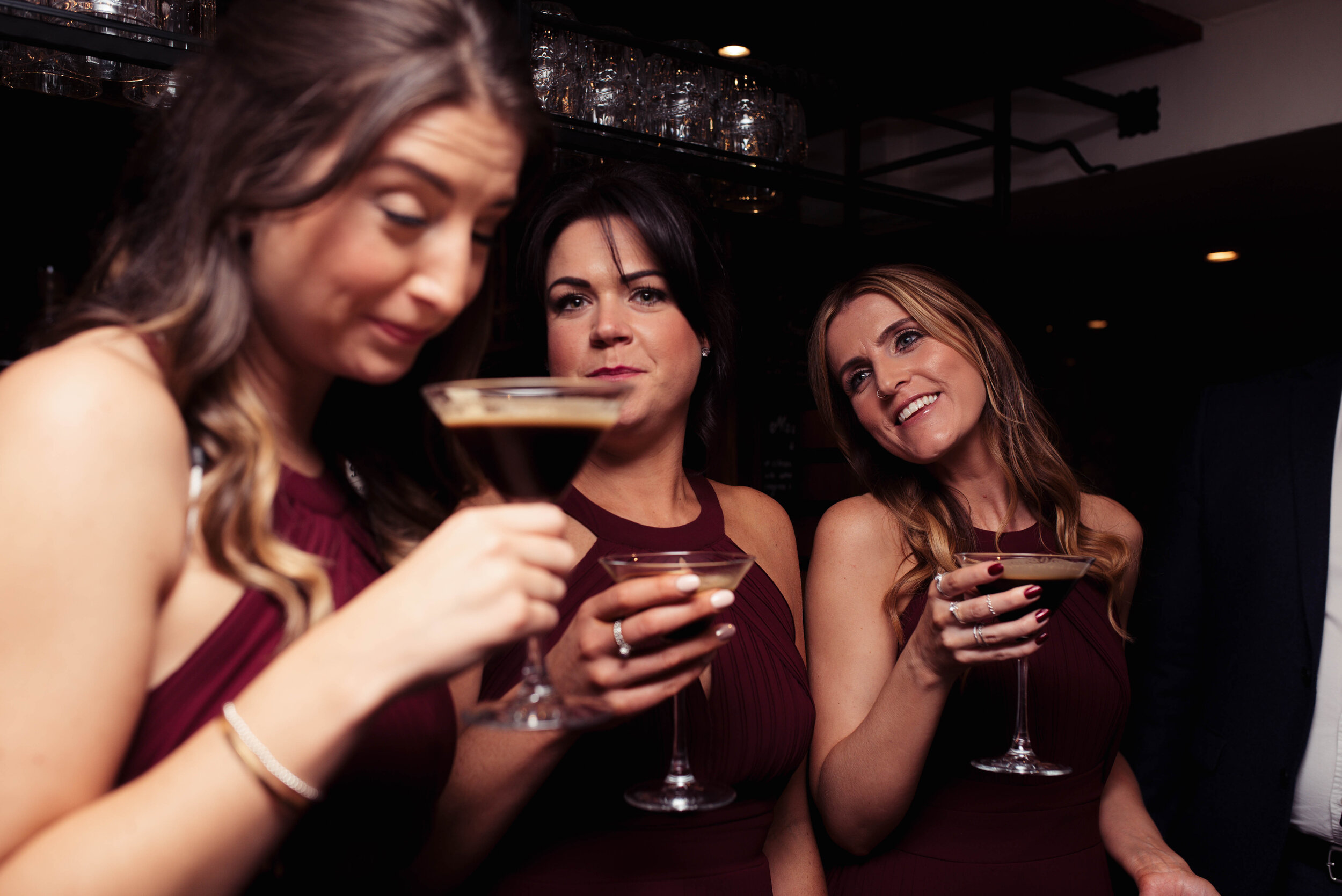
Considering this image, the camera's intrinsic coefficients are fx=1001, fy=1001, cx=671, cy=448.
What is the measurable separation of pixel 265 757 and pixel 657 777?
1.02 metres

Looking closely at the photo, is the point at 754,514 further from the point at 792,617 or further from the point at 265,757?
the point at 265,757

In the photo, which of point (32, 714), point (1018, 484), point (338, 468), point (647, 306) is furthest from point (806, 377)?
point (32, 714)

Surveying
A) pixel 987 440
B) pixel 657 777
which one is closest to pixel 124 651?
pixel 657 777

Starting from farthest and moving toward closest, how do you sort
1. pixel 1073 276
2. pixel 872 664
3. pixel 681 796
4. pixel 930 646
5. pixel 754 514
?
pixel 1073 276, pixel 754 514, pixel 872 664, pixel 930 646, pixel 681 796

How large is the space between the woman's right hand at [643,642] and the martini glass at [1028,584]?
578 mm

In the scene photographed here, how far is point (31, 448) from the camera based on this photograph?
0.86 meters

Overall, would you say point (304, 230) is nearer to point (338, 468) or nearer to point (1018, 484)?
point (338, 468)

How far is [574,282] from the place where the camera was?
6.55ft

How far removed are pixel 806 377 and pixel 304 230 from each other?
123 inches

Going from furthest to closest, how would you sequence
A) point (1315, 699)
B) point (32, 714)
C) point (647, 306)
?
point (1315, 699), point (647, 306), point (32, 714)

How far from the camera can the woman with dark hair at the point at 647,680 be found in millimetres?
1560

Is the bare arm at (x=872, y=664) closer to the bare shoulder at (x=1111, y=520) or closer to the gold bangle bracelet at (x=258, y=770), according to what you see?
the bare shoulder at (x=1111, y=520)

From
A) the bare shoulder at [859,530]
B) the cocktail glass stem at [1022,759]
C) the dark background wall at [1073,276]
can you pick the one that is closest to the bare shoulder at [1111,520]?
the dark background wall at [1073,276]

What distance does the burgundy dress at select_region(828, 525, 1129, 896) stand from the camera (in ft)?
6.75
